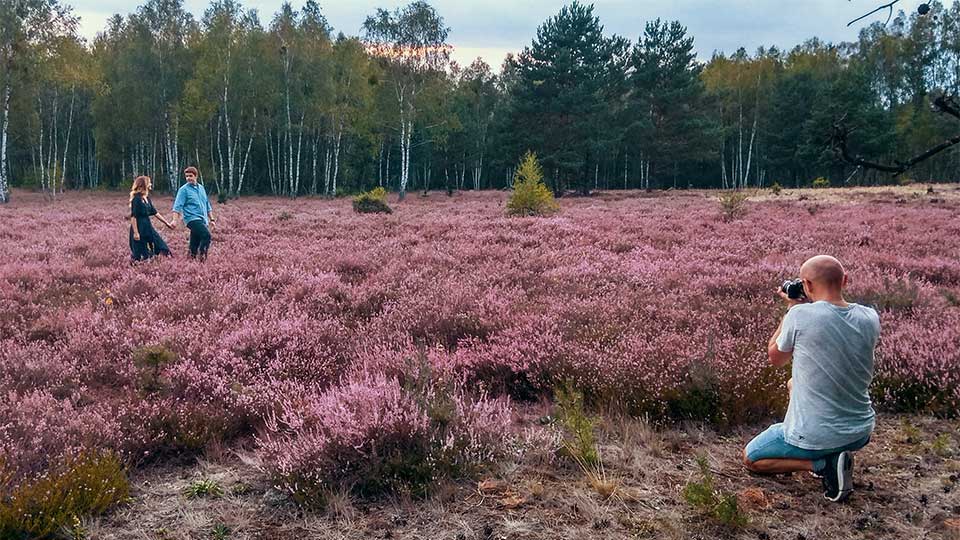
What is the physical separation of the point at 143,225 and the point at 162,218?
15.5 inches

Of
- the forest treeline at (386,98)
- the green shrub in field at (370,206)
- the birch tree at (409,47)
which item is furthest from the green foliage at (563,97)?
the green shrub in field at (370,206)

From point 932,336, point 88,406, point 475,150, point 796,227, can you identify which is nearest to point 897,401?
point 932,336

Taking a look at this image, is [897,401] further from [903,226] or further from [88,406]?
[903,226]

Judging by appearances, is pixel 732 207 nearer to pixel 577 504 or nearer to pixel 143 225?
pixel 143 225

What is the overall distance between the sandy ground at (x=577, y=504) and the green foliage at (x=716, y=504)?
0.04m

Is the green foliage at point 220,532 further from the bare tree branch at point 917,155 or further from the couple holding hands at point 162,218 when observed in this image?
the couple holding hands at point 162,218

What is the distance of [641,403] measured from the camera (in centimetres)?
465

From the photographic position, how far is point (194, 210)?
11.2 metres

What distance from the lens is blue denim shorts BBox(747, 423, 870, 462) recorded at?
3.45 meters

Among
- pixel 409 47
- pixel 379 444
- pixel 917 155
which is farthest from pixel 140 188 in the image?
pixel 409 47

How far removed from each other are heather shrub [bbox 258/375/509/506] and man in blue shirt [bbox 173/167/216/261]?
27.4 feet

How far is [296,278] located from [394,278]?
4.83 feet

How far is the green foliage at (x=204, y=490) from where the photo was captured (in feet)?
11.9

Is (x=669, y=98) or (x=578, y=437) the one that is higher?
(x=669, y=98)
